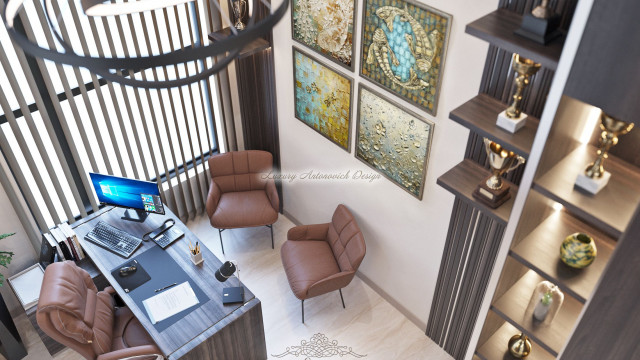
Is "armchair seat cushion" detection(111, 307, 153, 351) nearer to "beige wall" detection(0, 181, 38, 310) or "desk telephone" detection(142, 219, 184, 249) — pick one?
"desk telephone" detection(142, 219, 184, 249)

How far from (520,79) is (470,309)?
2.09 meters

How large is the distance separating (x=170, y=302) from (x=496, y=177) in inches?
101

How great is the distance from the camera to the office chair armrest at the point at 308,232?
5.12 meters

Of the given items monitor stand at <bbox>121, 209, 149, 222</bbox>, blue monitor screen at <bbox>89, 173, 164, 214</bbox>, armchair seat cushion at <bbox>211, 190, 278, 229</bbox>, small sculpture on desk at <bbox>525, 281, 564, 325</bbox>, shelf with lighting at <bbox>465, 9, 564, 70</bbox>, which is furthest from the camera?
armchair seat cushion at <bbox>211, 190, 278, 229</bbox>

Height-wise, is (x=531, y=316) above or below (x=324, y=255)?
above

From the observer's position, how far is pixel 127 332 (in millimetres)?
4289

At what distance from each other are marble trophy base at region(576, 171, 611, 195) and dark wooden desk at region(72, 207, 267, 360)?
2.50 metres

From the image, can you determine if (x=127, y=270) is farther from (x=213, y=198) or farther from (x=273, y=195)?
(x=273, y=195)

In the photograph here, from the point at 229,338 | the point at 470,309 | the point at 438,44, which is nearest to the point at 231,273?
the point at 229,338

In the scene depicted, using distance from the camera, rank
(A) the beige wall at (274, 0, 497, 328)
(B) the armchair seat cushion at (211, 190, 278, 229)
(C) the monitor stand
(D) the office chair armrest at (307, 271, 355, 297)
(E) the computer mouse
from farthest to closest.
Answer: (B) the armchair seat cushion at (211, 190, 278, 229) → (C) the monitor stand → (D) the office chair armrest at (307, 271, 355, 297) → (E) the computer mouse → (A) the beige wall at (274, 0, 497, 328)

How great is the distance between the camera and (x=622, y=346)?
268 centimetres

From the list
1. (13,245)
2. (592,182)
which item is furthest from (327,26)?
(13,245)

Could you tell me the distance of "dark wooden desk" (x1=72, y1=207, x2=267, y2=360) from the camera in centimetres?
401

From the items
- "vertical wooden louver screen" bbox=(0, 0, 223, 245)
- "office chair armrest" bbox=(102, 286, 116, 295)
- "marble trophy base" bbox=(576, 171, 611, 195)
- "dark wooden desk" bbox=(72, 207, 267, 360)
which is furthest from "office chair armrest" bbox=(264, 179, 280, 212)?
"marble trophy base" bbox=(576, 171, 611, 195)
